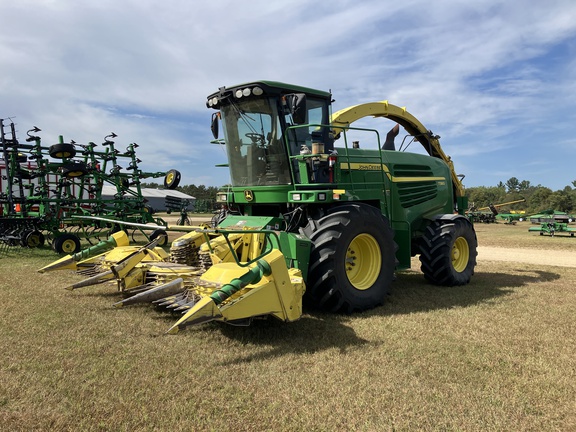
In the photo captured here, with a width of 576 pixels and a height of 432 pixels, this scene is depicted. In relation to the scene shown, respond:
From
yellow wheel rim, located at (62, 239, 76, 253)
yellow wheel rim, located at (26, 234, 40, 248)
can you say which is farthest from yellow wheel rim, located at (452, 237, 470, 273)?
yellow wheel rim, located at (26, 234, 40, 248)

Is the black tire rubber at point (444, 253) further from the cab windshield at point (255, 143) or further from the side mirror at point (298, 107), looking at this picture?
the side mirror at point (298, 107)

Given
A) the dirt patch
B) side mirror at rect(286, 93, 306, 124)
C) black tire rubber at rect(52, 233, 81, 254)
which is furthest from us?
black tire rubber at rect(52, 233, 81, 254)

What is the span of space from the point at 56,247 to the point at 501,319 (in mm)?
10480

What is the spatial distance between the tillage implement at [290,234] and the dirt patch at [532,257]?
447 centimetres

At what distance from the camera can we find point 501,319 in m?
4.95

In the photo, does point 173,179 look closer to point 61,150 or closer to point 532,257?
point 61,150

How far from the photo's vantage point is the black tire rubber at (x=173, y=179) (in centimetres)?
1204

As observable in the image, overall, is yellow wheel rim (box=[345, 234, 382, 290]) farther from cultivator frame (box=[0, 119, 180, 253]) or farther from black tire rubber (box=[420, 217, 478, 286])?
cultivator frame (box=[0, 119, 180, 253])

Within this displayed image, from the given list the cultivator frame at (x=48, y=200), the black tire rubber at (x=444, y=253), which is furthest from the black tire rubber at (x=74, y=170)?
the black tire rubber at (x=444, y=253)

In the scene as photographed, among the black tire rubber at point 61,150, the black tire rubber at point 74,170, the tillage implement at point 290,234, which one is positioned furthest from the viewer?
the black tire rubber at point 74,170

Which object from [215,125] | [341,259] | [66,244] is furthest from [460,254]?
[66,244]

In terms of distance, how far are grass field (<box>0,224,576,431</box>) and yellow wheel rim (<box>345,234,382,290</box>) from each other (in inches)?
17.6

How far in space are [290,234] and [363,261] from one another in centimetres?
127

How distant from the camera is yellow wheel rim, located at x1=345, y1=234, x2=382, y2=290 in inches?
217
